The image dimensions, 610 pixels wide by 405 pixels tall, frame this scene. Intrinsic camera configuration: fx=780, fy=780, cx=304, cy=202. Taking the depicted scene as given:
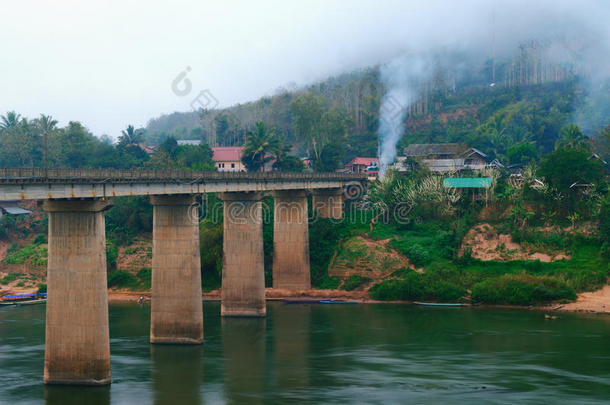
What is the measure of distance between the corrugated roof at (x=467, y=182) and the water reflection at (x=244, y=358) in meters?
36.5

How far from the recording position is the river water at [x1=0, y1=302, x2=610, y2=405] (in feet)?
161

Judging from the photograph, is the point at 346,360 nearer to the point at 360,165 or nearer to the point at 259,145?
the point at 259,145

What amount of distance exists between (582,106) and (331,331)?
13144 centimetres

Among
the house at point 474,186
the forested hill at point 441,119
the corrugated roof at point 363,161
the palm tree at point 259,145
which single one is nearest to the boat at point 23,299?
the palm tree at point 259,145

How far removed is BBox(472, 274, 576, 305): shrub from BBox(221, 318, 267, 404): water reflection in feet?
77.4

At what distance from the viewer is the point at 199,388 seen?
51.6 meters

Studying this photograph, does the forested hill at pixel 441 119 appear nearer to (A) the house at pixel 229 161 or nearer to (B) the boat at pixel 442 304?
(A) the house at pixel 229 161

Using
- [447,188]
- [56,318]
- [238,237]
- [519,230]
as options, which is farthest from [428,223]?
[56,318]

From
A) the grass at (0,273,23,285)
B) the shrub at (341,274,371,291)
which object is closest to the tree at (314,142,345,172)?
the shrub at (341,274,371,291)

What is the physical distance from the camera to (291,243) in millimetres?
90562

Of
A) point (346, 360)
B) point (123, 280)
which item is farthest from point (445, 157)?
point (346, 360)

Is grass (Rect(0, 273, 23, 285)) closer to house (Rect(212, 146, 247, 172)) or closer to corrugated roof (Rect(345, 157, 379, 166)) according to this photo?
house (Rect(212, 146, 247, 172))

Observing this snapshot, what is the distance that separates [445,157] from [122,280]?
181 ft

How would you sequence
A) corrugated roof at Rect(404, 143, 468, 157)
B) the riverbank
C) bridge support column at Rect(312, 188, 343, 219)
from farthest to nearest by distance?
corrugated roof at Rect(404, 143, 468, 157), bridge support column at Rect(312, 188, 343, 219), the riverbank
